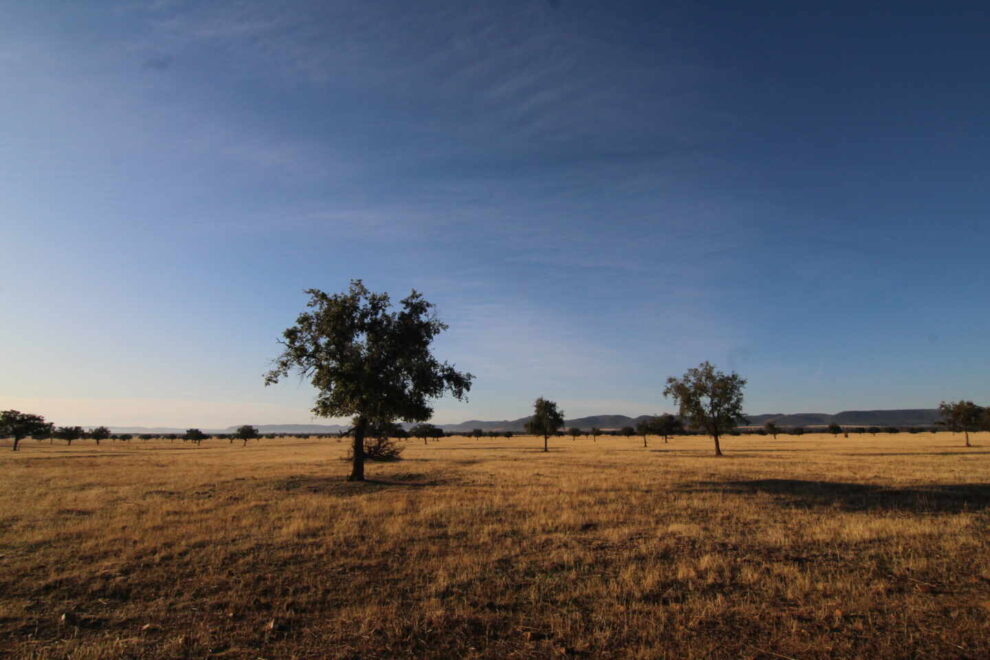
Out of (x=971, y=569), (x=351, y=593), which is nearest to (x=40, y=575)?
(x=351, y=593)

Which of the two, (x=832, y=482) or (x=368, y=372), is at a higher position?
(x=368, y=372)

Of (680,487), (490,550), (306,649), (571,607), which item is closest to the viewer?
(306,649)

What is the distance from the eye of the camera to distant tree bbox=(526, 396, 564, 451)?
86000mm

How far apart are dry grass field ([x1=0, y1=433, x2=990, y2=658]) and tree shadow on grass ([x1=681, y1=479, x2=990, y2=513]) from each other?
0.30 m

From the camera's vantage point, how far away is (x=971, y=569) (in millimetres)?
10953

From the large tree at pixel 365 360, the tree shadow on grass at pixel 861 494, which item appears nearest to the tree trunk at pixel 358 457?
the large tree at pixel 365 360

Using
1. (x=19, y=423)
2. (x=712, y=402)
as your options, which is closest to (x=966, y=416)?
(x=712, y=402)

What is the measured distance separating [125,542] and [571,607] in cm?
1293

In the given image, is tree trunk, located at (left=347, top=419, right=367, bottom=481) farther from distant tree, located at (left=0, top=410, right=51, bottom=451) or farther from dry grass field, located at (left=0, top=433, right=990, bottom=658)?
distant tree, located at (left=0, top=410, right=51, bottom=451)

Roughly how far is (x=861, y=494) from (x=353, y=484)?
2583 cm

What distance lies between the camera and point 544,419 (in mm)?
85938

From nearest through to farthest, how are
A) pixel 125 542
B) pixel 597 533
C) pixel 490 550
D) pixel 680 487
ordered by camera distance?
pixel 490 550, pixel 125 542, pixel 597 533, pixel 680 487

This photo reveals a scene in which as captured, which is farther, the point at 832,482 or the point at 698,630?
the point at 832,482

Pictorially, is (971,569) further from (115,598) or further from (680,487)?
(115,598)
